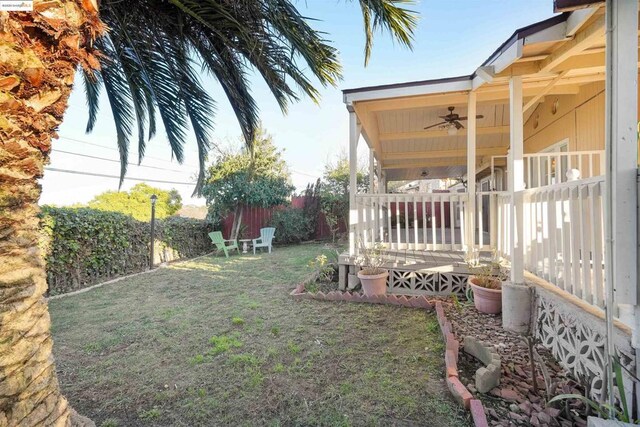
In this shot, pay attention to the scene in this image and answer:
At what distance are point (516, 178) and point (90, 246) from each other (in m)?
6.73

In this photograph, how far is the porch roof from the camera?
2.55 meters

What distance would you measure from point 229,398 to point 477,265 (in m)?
3.35

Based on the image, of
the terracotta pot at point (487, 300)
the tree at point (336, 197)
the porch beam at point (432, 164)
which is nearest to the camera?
the terracotta pot at point (487, 300)

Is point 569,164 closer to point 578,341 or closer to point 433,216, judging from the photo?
point 433,216

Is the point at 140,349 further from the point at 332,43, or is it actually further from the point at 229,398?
the point at 332,43

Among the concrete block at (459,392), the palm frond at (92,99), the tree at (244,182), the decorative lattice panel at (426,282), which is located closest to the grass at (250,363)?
the concrete block at (459,392)

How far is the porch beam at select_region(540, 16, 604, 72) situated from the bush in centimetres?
879

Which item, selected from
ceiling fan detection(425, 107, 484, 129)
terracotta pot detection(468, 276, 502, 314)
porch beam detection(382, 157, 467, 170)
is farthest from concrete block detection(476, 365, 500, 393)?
porch beam detection(382, 157, 467, 170)

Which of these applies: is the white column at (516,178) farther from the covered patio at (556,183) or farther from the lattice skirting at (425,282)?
the lattice skirting at (425,282)

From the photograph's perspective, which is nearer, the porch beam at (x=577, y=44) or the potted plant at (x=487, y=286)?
the porch beam at (x=577, y=44)

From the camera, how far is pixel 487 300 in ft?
11.0

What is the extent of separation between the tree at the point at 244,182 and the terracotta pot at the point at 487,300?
304 inches

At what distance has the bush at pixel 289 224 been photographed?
35.9 ft

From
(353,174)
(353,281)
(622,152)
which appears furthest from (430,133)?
(622,152)
